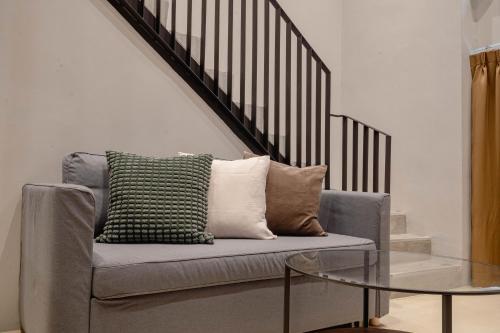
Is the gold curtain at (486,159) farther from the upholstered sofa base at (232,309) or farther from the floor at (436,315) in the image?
the upholstered sofa base at (232,309)

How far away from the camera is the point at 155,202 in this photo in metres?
1.98

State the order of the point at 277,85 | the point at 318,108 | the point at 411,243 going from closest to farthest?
the point at 277,85
the point at 318,108
the point at 411,243

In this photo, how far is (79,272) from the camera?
1.54 m

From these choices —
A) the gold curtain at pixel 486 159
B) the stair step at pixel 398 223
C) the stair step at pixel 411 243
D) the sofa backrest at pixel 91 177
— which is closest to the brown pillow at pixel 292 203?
the sofa backrest at pixel 91 177

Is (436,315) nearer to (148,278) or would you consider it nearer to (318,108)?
(318,108)

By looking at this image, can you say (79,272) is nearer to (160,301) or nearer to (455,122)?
(160,301)

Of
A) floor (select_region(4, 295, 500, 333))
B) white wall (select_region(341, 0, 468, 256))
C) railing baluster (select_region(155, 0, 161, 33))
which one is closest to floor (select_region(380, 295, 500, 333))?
floor (select_region(4, 295, 500, 333))

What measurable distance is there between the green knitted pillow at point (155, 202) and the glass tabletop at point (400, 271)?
510 mm

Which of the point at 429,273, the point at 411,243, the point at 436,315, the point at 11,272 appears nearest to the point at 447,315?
the point at 429,273

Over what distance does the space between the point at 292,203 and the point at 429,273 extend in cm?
91

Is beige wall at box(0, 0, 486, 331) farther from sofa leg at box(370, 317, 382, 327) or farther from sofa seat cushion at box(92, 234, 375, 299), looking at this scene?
sofa leg at box(370, 317, 382, 327)

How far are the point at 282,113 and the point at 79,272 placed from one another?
10.2 ft

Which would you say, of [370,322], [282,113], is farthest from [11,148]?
[282,113]

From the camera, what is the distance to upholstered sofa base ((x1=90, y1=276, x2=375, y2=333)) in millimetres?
1632
